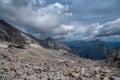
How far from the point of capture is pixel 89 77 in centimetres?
3588

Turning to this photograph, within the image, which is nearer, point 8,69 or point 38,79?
point 38,79

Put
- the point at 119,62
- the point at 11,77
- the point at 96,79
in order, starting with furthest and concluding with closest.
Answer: the point at 119,62 < the point at 96,79 < the point at 11,77

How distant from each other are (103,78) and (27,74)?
12.8m

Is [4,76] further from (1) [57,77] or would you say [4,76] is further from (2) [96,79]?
(2) [96,79]

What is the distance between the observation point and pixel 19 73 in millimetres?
34969

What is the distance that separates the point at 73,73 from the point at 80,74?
1.24m

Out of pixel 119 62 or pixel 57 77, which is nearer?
pixel 57 77

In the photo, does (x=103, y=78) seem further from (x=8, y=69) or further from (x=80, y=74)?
(x=8, y=69)

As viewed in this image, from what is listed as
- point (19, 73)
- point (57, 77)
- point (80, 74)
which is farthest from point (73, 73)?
point (19, 73)

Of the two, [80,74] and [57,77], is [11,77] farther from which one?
[80,74]

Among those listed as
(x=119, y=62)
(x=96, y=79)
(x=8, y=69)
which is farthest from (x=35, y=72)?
(x=119, y=62)

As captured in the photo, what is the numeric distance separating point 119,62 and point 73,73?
35361mm

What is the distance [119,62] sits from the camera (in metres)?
68.3

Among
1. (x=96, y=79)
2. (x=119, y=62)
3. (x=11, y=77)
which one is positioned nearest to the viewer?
(x=11, y=77)
